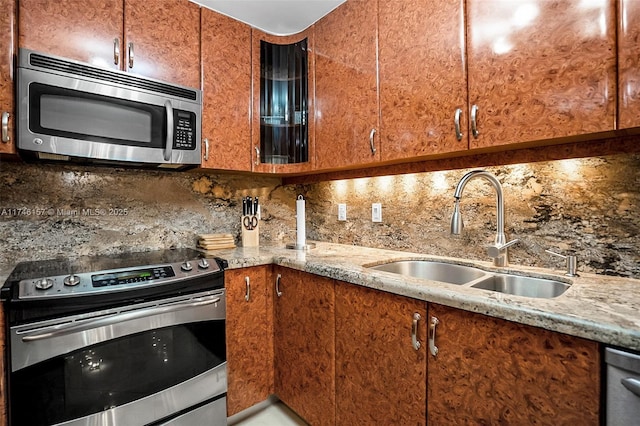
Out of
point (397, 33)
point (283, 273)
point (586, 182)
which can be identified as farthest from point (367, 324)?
point (397, 33)

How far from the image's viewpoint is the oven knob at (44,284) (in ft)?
3.94

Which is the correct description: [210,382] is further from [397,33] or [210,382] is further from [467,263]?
[397,33]

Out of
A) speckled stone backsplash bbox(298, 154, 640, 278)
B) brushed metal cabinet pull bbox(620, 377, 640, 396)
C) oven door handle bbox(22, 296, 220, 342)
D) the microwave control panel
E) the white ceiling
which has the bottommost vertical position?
oven door handle bbox(22, 296, 220, 342)

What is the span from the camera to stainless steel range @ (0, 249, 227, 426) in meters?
1.17

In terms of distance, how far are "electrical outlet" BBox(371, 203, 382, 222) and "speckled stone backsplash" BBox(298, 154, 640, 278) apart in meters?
0.03

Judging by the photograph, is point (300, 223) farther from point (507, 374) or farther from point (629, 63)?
point (629, 63)

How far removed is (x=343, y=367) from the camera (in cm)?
143

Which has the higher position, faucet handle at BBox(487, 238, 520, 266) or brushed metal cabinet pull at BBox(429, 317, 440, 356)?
faucet handle at BBox(487, 238, 520, 266)

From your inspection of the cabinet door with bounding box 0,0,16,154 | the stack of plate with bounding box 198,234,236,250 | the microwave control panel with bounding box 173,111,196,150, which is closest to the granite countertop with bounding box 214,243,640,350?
the stack of plate with bounding box 198,234,236,250

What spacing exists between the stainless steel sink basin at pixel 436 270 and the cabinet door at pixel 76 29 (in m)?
1.74

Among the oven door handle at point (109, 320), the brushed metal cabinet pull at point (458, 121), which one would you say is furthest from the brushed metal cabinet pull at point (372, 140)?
the oven door handle at point (109, 320)

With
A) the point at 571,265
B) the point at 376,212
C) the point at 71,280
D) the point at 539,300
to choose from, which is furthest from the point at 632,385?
the point at 71,280

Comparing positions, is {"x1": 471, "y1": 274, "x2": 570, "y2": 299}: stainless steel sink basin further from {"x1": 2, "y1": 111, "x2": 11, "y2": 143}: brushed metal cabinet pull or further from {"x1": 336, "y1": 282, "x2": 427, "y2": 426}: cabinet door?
{"x1": 2, "y1": 111, "x2": 11, "y2": 143}: brushed metal cabinet pull

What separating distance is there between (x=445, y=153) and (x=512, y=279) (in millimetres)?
628
